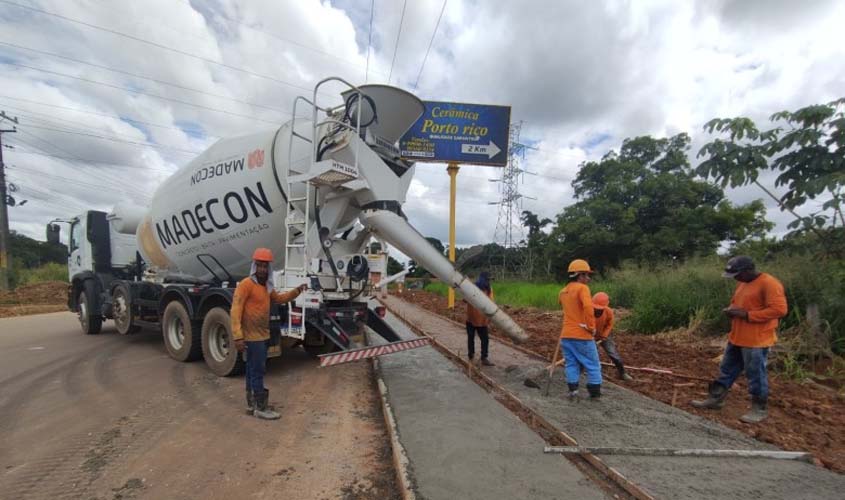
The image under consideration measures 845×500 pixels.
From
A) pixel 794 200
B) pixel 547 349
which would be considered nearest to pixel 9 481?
pixel 547 349

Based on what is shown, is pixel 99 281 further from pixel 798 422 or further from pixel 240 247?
pixel 798 422

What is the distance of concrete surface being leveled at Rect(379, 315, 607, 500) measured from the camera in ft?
8.95

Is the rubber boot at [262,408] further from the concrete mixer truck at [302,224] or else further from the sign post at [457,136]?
the sign post at [457,136]

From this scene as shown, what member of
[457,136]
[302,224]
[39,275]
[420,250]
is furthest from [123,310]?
[39,275]

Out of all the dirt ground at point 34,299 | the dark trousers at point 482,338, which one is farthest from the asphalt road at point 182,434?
the dirt ground at point 34,299

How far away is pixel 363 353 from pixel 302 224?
1.79 meters

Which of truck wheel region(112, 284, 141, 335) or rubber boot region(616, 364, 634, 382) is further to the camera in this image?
truck wheel region(112, 284, 141, 335)

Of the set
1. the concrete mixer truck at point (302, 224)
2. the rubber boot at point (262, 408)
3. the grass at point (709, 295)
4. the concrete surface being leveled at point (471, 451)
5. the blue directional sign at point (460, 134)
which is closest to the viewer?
the concrete surface being leveled at point (471, 451)

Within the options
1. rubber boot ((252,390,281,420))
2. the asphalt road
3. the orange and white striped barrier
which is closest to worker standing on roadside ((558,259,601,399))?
the orange and white striped barrier

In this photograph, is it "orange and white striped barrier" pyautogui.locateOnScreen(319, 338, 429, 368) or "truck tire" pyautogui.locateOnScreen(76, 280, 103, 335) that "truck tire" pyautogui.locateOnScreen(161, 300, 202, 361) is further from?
"truck tire" pyautogui.locateOnScreen(76, 280, 103, 335)

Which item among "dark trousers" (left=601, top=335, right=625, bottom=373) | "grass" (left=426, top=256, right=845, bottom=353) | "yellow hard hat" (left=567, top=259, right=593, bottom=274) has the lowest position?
"dark trousers" (left=601, top=335, right=625, bottom=373)

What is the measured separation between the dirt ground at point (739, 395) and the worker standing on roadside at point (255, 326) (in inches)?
169

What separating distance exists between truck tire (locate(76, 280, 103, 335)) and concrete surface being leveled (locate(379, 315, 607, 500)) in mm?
7792

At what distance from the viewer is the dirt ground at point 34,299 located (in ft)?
49.6
